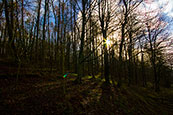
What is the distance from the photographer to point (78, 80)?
6.59m

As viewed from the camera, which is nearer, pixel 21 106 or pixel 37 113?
pixel 37 113

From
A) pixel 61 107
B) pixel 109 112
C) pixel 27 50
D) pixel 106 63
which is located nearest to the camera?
pixel 27 50

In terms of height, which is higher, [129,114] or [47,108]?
[47,108]

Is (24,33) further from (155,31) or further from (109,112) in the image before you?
(155,31)

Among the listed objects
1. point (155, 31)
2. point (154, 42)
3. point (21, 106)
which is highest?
point (155, 31)

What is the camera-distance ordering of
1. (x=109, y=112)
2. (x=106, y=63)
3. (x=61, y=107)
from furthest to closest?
(x=106, y=63)
(x=109, y=112)
(x=61, y=107)

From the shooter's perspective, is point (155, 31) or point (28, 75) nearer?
point (28, 75)

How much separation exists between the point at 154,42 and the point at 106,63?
1151cm

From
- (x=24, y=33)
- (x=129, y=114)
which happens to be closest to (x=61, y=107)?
(x=24, y=33)

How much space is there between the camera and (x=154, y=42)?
13.6 m

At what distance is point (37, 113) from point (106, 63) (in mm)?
7043

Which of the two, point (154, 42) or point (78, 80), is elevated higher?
point (154, 42)

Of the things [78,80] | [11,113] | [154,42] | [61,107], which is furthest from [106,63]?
A: [154,42]

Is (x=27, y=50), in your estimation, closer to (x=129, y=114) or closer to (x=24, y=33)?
(x=24, y=33)
